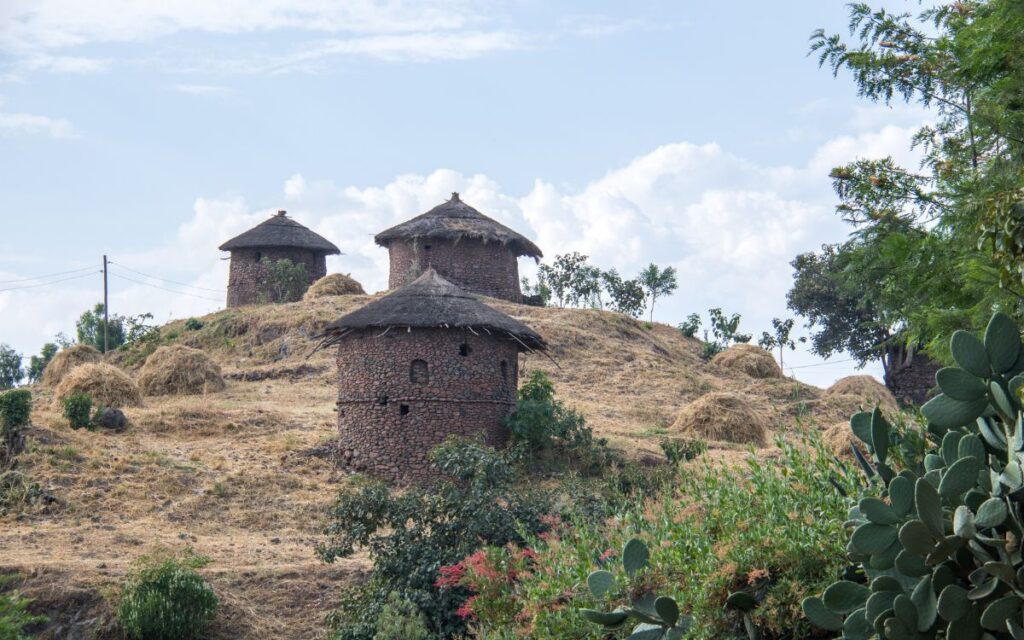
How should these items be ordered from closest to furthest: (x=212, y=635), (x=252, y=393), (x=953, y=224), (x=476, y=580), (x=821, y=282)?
(x=953, y=224)
(x=476, y=580)
(x=212, y=635)
(x=252, y=393)
(x=821, y=282)

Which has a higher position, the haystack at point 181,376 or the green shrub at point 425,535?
the haystack at point 181,376

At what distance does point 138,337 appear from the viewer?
40219 mm

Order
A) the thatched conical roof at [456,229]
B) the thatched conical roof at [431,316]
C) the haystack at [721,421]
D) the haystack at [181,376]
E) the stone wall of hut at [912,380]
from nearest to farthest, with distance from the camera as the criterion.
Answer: the thatched conical roof at [431,316]
the haystack at [721,421]
the haystack at [181,376]
the stone wall of hut at [912,380]
the thatched conical roof at [456,229]

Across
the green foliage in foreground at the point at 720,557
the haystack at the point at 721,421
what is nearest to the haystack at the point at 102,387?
the haystack at the point at 721,421

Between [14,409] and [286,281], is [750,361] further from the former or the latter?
[14,409]

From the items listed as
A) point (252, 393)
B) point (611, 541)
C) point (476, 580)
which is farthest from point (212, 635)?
point (252, 393)

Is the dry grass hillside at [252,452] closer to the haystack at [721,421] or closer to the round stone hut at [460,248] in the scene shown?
the haystack at [721,421]

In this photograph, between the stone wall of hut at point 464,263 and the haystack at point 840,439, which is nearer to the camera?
the haystack at point 840,439

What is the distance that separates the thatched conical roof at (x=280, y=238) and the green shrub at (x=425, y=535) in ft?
103

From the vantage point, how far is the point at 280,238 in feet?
148

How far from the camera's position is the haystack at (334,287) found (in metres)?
41.2

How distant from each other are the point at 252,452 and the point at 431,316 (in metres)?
4.55

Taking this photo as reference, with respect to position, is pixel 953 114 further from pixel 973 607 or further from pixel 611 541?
pixel 973 607

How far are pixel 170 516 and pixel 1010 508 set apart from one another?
1616cm
